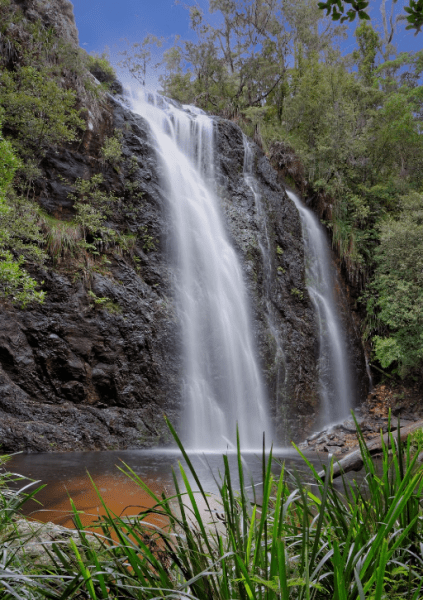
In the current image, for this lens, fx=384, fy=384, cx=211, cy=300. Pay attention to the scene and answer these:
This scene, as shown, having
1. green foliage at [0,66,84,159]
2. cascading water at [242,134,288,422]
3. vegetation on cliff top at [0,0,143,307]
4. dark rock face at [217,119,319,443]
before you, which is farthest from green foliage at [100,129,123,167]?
cascading water at [242,134,288,422]

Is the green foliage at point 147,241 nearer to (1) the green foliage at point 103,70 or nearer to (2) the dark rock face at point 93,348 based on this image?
(2) the dark rock face at point 93,348

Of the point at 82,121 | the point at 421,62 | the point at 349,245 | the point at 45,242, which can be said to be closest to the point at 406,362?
the point at 349,245

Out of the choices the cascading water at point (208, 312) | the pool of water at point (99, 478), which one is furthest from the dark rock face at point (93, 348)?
the pool of water at point (99, 478)

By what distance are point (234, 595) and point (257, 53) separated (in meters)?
24.6

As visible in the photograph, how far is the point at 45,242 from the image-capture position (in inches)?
369

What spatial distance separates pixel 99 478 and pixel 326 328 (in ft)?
32.7

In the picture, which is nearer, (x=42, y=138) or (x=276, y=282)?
(x=42, y=138)

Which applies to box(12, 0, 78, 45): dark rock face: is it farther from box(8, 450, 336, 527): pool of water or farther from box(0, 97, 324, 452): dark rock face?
box(8, 450, 336, 527): pool of water

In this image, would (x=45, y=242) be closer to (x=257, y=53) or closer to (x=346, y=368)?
(x=346, y=368)

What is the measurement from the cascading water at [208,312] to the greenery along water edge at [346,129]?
4.90 m

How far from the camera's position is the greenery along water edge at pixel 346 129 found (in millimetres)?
13195

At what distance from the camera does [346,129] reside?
16.4 m

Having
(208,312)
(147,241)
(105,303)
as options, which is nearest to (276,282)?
(208,312)

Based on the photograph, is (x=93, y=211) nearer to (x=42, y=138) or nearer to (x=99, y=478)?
(x=42, y=138)
